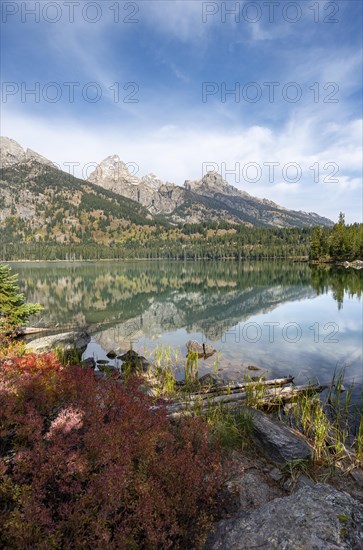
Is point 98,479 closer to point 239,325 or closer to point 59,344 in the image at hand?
point 59,344

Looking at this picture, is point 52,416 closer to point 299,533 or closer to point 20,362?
point 20,362

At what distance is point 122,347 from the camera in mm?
25672

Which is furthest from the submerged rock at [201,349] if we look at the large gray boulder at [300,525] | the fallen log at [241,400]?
the large gray boulder at [300,525]

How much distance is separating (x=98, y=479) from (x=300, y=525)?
2.89 metres

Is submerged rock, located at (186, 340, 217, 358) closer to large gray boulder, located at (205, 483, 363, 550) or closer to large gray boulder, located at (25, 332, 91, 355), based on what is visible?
large gray boulder, located at (25, 332, 91, 355)

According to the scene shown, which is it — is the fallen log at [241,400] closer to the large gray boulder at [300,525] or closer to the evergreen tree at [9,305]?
the large gray boulder at [300,525]

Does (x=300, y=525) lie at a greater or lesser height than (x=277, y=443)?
greater

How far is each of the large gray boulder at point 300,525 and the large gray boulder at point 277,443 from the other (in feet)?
9.58

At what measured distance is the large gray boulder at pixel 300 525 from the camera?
164 inches

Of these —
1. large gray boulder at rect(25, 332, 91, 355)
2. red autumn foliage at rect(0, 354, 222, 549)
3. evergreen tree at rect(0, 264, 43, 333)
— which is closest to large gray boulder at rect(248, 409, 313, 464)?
red autumn foliage at rect(0, 354, 222, 549)

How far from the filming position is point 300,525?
14.4 feet

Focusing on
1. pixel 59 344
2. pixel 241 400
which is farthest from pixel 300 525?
pixel 59 344

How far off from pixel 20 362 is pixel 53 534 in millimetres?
4893

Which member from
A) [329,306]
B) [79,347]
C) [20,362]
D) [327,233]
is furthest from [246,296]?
[327,233]
